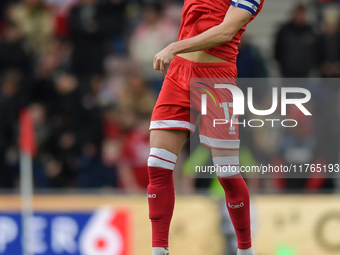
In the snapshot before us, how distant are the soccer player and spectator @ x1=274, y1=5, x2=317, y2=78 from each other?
4.76 meters

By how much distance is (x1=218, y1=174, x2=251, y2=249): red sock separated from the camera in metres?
3.74

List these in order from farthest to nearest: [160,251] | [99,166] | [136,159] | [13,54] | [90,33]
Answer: [90,33] → [13,54] → [99,166] → [136,159] → [160,251]

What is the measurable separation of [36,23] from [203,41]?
6740 mm

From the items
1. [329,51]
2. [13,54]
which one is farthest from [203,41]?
[13,54]

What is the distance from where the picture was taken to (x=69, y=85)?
8.85 metres

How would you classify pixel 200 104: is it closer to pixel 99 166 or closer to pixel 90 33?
pixel 99 166

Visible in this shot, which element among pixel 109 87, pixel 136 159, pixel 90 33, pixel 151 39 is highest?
pixel 90 33

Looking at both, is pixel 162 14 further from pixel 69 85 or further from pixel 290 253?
pixel 290 253

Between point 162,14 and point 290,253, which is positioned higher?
point 162,14

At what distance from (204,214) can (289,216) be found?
1.02 meters

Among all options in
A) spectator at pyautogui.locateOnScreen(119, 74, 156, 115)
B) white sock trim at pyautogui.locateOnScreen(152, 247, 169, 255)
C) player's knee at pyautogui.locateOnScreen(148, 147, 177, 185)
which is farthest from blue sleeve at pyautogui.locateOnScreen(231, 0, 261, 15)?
spectator at pyautogui.locateOnScreen(119, 74, 156, 115)

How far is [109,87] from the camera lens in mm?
8938

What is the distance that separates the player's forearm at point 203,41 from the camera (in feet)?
11.6

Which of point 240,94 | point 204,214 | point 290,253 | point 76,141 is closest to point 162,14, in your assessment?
point 76,141
